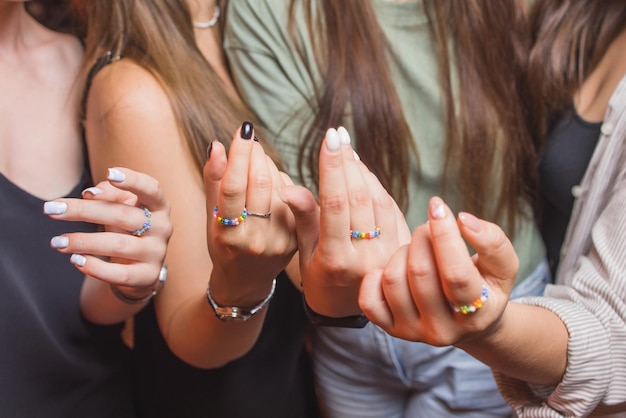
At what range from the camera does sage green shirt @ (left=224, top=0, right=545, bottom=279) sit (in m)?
1.08

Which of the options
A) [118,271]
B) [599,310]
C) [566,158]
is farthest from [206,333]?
[566,158]

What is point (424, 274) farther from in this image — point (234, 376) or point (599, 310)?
point (234, 376)

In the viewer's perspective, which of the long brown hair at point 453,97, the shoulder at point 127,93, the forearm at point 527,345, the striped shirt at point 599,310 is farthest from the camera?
the long brown hair at point 453,97

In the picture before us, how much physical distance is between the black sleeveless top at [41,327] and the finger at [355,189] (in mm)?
538

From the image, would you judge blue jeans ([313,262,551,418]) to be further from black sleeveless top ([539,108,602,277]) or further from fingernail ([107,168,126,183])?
fingernail ([107,168,126,183])

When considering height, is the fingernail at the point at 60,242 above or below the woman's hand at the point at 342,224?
below

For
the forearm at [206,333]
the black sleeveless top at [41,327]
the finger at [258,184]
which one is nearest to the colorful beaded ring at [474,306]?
the finger at [258,184]

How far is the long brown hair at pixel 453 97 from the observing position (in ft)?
3.50

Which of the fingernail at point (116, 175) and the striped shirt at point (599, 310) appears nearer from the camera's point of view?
the fingernail at point (116, 175)

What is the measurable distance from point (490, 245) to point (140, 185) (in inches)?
15.2

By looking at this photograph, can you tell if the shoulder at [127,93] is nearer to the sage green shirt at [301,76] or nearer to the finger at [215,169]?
the sage green shirt at [301,76]

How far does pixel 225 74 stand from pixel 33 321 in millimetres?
496

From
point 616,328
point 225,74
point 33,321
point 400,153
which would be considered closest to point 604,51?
point 400,153

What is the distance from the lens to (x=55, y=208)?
729 mm
